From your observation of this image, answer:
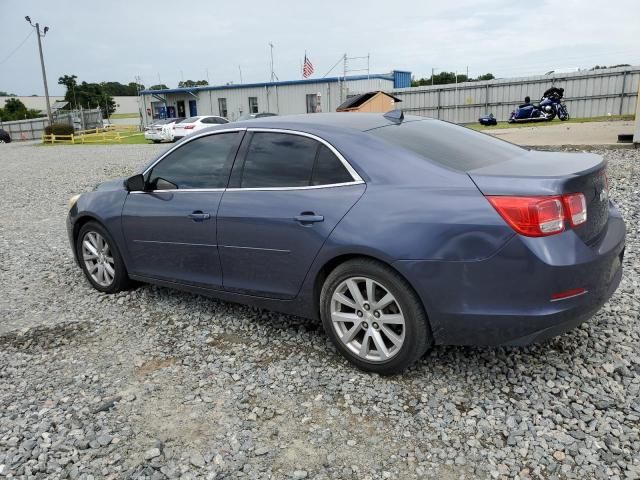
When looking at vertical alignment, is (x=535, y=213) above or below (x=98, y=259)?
above

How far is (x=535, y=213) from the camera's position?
8.80 ft

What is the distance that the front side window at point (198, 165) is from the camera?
395 centimetres

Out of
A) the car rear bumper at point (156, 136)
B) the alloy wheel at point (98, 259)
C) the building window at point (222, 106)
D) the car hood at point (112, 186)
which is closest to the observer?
the car hood at point (112, 186)

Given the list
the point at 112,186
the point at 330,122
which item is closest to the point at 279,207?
the point at 330,122

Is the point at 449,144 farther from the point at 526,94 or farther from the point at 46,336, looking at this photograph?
the point at 526,94

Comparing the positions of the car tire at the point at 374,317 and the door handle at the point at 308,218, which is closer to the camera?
the car tire at the point at 374,317

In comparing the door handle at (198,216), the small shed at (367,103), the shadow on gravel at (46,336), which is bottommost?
the shadow on gravel at (46,336)

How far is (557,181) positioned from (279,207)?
1.66m

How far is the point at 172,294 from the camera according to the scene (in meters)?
4.91

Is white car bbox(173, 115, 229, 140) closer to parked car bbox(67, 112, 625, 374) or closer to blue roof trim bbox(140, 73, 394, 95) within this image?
blue roof trim bbox(140, 73, 394, 95)

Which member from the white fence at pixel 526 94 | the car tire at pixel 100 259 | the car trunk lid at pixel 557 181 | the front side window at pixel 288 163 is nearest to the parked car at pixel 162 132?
the white fence at pixel 526 94

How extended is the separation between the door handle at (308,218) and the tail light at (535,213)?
1018 mm

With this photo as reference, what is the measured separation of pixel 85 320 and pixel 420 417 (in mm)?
2962

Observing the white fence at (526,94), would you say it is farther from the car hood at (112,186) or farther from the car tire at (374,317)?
the car tire at (374,317)
